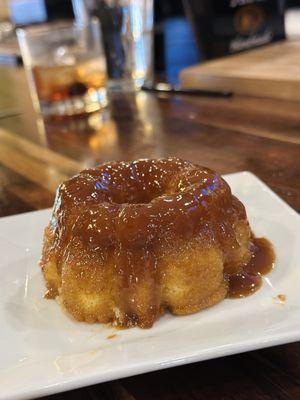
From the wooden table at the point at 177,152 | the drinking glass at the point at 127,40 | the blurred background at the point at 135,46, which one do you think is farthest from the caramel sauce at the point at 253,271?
the drinking glass at the point at 127,40

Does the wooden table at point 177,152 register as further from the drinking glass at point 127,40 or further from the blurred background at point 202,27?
the blurred background at point 202,27

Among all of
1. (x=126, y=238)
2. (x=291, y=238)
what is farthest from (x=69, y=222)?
(x=291, y=238)

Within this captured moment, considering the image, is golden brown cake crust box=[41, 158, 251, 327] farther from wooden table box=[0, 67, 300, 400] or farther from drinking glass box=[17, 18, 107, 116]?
drinking glass box=[17, 18, 107, 116]

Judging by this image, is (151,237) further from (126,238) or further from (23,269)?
(23,269)

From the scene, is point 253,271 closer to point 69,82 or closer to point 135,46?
point 69,82

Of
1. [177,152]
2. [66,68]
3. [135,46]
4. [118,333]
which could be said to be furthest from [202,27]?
[118,333]

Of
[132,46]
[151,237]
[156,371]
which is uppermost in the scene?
[132,46]
